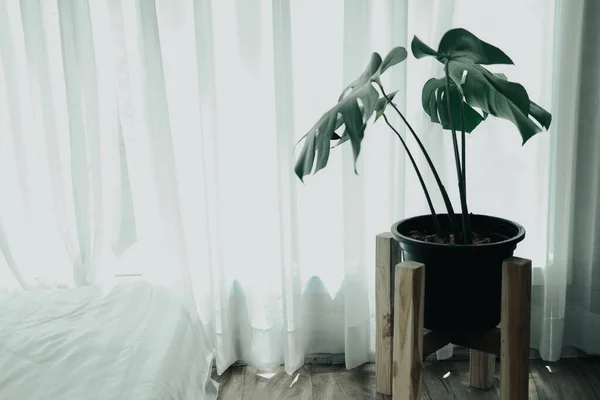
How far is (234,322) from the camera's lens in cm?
210

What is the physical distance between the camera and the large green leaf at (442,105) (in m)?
1.56

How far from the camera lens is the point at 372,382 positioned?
6.57 ft

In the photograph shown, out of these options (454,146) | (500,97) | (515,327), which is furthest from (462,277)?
(500,97)

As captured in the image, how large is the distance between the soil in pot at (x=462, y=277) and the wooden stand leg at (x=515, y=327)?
0.13 feet

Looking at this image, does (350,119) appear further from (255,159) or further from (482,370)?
(482,370)

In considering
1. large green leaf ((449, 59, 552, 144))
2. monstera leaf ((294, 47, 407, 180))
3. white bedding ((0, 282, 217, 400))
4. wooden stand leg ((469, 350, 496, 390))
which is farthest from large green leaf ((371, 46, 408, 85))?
wooden stand leg ((469, 350, 496, 390))

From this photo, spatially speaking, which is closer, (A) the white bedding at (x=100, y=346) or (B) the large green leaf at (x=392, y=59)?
(A) the white bedding at (x=100, y=346)

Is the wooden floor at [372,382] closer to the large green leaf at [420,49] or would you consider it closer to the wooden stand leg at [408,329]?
the wooden stand leg at [408,329]

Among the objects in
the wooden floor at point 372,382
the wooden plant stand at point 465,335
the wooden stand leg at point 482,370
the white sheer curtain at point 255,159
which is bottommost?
the wooden floor at point 372,382

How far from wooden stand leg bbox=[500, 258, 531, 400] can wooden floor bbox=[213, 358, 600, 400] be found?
37 centimetres

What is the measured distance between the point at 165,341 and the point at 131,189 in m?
0.76

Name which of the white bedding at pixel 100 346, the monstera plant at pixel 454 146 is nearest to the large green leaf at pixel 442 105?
the monstera plant at pixel 454 146

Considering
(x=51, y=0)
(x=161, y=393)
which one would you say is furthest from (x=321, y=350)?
(x=51, y=0)

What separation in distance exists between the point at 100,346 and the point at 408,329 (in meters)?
0.69
